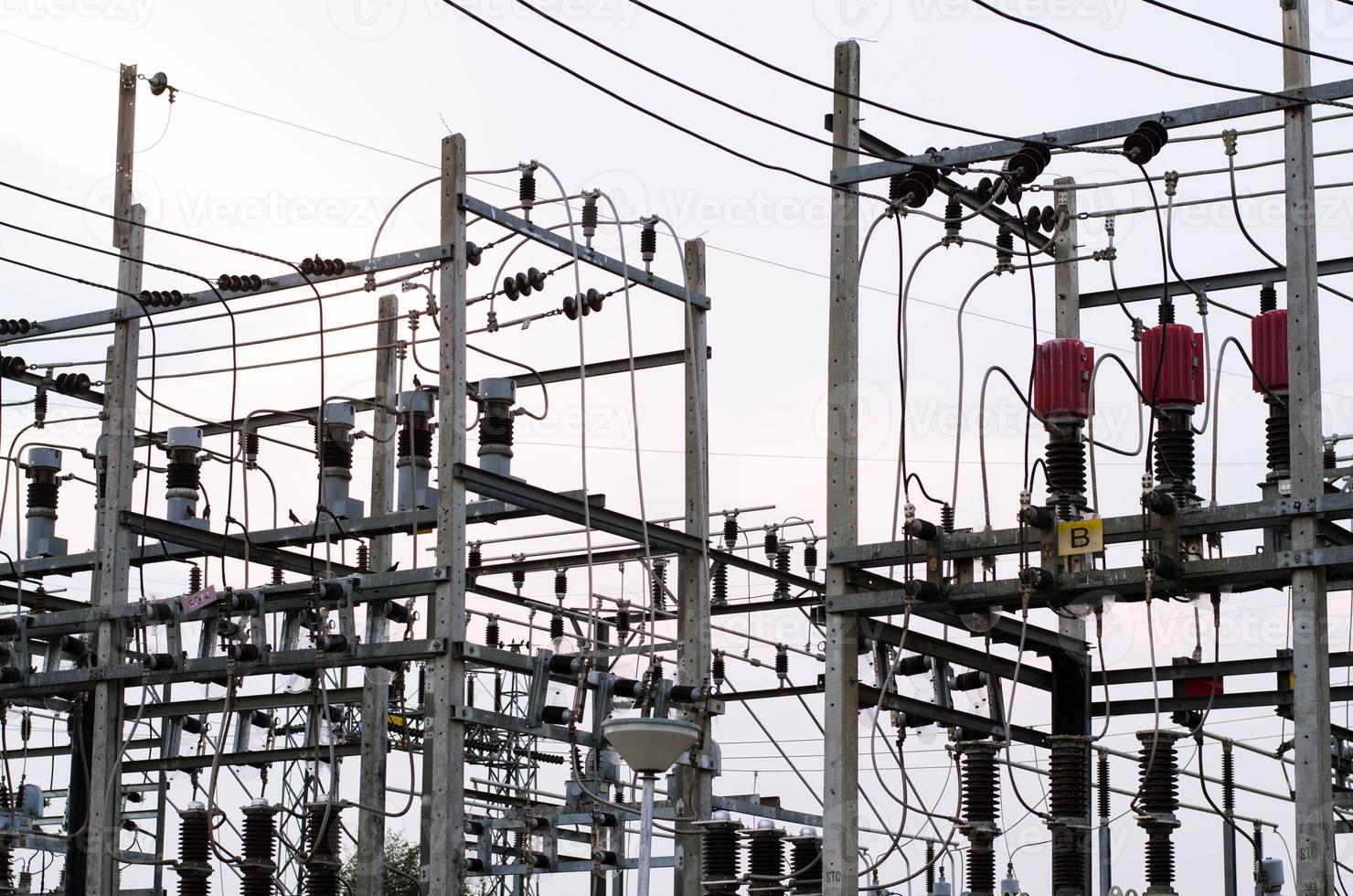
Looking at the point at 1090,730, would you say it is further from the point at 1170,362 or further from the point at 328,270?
the point at 328,270

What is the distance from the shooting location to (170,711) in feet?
49.5

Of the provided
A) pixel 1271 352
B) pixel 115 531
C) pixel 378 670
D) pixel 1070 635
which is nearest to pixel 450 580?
pixel 378 670

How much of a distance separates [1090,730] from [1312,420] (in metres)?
4.07

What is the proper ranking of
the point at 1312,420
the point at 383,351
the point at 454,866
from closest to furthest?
the point at 1312,420 < the point at 454,866 < the point at 383,351

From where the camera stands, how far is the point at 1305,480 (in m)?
9.53

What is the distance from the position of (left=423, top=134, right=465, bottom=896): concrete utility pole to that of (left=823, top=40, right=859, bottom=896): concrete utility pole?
278 cm

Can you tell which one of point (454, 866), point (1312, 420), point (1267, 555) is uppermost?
point (1312, 420)

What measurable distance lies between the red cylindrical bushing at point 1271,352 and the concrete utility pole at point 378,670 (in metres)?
6.08

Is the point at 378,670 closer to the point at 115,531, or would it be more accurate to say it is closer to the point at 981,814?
the point at 115,531

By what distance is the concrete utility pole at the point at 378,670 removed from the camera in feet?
48.0

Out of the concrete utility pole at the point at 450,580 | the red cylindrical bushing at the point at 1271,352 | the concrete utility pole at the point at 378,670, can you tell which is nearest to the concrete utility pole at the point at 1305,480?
the red cylindrical bushing at the point at 1271,352

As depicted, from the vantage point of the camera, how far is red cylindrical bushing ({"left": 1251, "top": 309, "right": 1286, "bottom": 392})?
10.6 m

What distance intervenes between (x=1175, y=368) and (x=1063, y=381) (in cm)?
61

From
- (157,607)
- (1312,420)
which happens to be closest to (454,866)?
(157,607)
